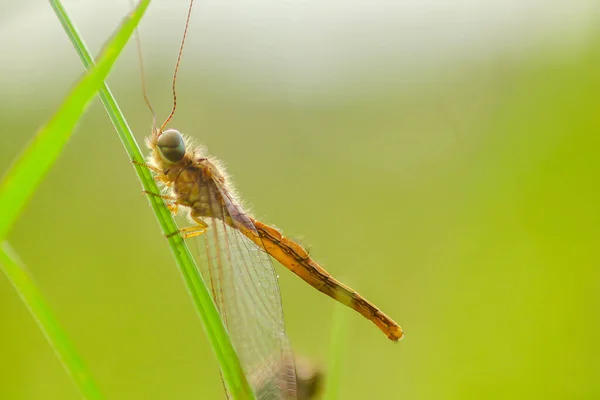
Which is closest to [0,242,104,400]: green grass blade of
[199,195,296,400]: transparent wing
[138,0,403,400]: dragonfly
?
[199,195,296,400]: transparent wing

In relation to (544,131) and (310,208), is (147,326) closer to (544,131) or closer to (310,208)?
(310,208)

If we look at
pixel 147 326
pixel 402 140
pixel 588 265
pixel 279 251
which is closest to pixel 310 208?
pixel 402 140

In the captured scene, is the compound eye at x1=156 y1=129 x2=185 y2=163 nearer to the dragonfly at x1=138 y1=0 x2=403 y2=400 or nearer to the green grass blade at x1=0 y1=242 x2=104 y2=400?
the dragonfly at x1=138 y1=0 x2=403 y2=400

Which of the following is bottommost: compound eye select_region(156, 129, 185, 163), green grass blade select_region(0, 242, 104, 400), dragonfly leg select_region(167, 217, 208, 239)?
green grass blade select_region(0, 242, 104, 400)

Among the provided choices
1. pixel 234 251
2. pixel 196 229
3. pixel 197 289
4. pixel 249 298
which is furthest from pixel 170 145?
pixel 197 289

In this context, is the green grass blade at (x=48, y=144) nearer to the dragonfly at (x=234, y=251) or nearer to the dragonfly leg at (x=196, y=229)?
the dragonfly at (x=234, y=251)

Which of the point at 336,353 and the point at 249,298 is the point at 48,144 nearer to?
the point at 336,353

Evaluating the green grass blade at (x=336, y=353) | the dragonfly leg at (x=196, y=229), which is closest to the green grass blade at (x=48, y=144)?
the green grass blade at (x=336, y=353)
